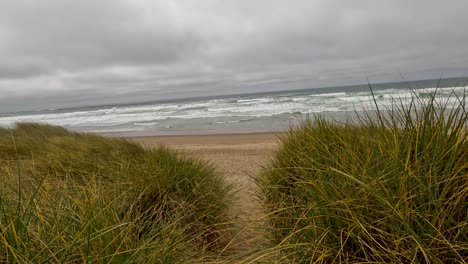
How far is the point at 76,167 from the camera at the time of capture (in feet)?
14.7

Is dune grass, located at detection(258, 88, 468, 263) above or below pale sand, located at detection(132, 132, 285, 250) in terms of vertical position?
above

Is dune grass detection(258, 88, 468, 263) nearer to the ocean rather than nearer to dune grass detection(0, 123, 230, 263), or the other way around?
the ocean

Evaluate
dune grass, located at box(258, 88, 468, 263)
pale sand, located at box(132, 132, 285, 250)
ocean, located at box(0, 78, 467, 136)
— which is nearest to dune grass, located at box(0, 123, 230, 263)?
pale sand, located at box(132, 132, 285, 250)

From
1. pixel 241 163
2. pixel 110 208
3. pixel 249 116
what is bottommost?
pixel 241 163

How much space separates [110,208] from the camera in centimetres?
231

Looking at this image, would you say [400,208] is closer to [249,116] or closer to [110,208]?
[110,208]

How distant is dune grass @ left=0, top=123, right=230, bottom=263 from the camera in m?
1.83

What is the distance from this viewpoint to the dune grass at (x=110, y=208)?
183cm

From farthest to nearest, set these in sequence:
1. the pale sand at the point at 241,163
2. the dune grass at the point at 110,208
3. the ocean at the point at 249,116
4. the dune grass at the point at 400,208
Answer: the ocean at the point at 249,116, the pale sand at the point at 241,163, the dune grass at the point at 110,208, the dune grass at the point at 400,208

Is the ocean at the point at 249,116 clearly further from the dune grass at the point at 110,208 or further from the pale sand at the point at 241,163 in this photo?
the dune grass at the point at 110,208

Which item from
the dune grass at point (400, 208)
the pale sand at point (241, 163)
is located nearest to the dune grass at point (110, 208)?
the pale sand at point (241, 163)

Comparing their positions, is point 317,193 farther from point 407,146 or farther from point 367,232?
point 407,146

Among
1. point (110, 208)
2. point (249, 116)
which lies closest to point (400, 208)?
point (110, 208)

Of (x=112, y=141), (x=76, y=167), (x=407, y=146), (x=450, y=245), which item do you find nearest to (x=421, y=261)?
(x=450, y=245)
